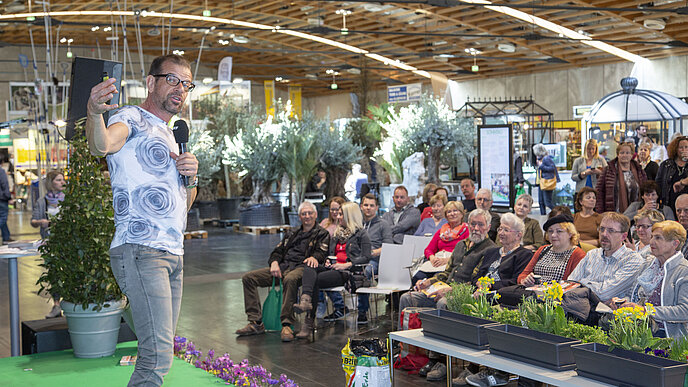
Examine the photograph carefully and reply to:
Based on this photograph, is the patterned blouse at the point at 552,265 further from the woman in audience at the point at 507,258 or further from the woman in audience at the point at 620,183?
the woman in audience at the point at 620,183

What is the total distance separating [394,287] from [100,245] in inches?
111

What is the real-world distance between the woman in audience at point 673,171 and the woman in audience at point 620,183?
0.42m

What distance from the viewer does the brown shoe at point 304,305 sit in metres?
6.38

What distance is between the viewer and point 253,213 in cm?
1584

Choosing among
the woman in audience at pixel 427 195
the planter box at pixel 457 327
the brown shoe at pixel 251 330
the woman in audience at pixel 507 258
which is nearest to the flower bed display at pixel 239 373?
the planter box at pixel 457 327

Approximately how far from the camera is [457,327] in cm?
380

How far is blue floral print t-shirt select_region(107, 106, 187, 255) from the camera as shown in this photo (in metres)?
2.78

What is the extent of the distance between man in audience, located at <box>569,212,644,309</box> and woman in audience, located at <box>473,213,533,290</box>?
543 mm

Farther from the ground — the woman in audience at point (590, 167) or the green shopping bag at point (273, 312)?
the woman in audience at point (590, 167)

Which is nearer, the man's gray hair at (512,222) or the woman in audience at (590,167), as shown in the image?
the man's gray hair at (512,222)

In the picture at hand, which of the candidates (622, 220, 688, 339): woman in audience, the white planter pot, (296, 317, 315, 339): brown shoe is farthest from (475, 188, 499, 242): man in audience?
the white planter pot

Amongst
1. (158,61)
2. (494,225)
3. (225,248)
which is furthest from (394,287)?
(225,248)

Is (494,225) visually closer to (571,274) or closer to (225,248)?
(571,274)

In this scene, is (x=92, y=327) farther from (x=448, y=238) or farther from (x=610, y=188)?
(x=610, y=188)
